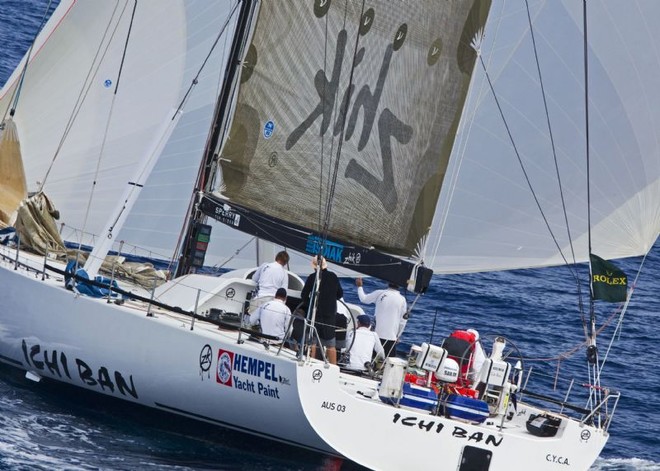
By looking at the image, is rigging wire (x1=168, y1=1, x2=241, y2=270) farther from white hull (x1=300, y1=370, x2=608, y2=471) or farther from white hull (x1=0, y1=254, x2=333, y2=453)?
white hull (x1=300, y1=370, x2=608, y2=471)

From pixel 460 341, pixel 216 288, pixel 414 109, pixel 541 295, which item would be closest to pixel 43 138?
pixel 216 288

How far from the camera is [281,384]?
52.0 feet

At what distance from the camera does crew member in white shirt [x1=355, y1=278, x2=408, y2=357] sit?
60.3ft

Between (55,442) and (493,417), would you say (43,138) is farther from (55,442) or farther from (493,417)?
(493,417)

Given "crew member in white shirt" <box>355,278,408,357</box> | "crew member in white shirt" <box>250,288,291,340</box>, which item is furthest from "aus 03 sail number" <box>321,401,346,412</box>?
"crew member in white shirt" <box>355,278,408,357</box>

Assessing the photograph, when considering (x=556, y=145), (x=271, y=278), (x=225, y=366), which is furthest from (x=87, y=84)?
(x=556, y=145)

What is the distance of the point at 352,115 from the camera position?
736 inches

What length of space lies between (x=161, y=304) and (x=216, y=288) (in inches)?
66.3

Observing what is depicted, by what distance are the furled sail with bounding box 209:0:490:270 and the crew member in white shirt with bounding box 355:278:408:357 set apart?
27.5 inches

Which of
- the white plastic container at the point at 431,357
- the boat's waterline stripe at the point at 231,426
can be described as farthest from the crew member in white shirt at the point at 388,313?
the boat's waterline stripe at the point at 231,426

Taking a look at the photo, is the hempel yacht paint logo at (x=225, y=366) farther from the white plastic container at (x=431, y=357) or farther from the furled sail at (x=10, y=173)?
the furled sail at (x=10, y=173)

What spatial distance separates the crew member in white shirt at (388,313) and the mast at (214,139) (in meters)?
2.71

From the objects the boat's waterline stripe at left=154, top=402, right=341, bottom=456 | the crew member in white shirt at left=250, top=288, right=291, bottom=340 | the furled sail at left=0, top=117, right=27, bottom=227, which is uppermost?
the furled sail at left=0, top=117, right=27, bottom=227

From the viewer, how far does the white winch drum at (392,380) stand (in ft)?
52.0
